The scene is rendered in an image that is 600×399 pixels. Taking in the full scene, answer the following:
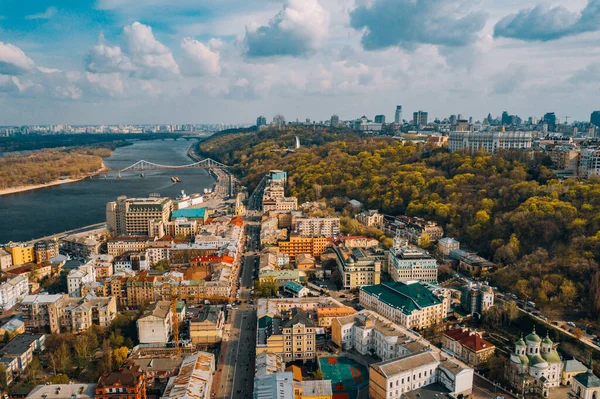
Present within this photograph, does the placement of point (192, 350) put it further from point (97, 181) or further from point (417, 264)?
point (97, 181)

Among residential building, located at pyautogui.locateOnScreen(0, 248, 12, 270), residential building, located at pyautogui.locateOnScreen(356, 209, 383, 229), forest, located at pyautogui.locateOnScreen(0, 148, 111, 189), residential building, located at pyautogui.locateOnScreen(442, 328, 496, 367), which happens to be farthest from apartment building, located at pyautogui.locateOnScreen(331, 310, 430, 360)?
forest, located at pyautogui.locateOnScreen(0, 148, 111, 189)

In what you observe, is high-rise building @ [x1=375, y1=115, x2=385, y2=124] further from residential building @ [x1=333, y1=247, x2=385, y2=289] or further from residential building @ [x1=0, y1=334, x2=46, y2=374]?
residential building @ [x1=0, y1=334, x2=46, y2=374]

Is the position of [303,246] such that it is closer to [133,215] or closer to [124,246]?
[124,246]

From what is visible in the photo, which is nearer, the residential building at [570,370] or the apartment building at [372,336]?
the residential building at [570,370]

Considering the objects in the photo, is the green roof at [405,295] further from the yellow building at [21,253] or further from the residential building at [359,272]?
the yellow building at [21,253]

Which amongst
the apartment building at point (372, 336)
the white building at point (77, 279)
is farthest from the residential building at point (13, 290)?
the apartment building at point (372, 336)

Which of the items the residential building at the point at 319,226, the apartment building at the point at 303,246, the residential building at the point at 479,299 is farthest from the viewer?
the residential building at the point at 319,226

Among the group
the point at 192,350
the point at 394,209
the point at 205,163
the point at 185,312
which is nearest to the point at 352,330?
the point at 192,350
